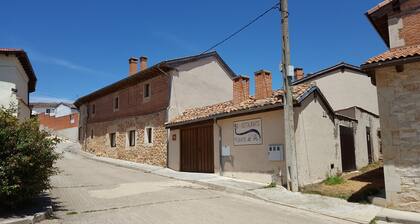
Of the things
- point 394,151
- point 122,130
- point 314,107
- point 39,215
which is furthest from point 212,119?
point 122,130

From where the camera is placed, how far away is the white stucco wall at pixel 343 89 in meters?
22.0

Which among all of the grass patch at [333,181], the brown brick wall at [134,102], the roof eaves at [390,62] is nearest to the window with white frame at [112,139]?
the brown brick wall at [134,102]

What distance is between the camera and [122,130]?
25391 mm

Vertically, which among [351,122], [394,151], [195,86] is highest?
[195,86]

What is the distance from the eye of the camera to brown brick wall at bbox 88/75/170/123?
2105 cm

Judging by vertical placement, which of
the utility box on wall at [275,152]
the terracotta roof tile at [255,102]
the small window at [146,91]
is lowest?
the utility box on wall at [275,152]

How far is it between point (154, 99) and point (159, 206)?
13.4 meters

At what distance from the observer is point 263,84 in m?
15.2

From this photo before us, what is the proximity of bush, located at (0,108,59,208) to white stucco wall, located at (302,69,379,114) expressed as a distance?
1745 centimetres

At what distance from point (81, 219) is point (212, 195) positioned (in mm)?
4572

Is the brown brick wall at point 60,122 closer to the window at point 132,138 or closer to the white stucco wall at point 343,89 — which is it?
the window at point 132,138

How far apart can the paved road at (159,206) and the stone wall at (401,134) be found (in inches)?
77.9

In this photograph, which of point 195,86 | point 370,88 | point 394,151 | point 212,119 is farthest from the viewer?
point 370,88

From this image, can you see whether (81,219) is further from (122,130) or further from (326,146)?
(122,130)
